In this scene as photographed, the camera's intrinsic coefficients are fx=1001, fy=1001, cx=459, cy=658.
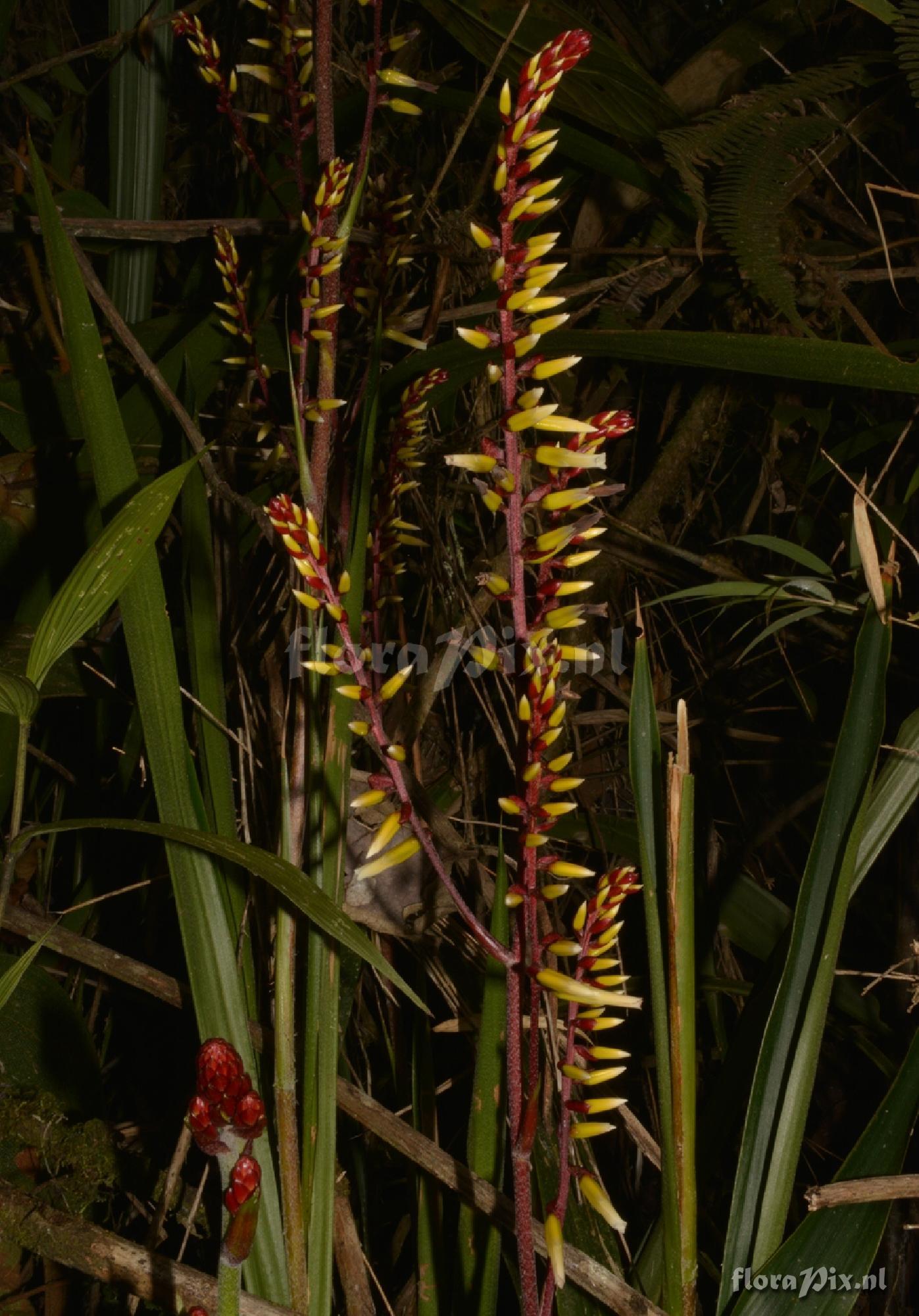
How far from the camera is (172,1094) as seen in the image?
815 millimetres

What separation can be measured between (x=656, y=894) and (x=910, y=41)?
592mm

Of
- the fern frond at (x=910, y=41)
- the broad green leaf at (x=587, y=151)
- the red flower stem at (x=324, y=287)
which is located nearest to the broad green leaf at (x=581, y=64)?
the broad green leaf at (x=587, y=151)

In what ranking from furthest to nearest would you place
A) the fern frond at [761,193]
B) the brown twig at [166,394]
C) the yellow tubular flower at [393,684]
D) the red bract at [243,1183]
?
the fern frond at [761,193], the brown twig at [166,394], the yellow tubular flower at [393,684], the red bract at [243,1183]

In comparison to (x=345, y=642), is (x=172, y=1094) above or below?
below

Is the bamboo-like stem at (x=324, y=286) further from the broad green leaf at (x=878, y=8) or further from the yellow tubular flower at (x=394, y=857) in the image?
the broad green leaf at (x=878, y=8)

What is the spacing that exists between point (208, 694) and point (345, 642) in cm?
22

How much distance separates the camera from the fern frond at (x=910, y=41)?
23.8 inches

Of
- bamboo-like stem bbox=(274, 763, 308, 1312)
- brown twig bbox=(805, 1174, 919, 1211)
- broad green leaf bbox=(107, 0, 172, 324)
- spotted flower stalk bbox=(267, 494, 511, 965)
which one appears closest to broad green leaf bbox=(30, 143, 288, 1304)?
bamboo-like stem bbox=(274, 763, 308, 1312)

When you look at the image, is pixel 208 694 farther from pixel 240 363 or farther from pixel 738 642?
pixel 738 642

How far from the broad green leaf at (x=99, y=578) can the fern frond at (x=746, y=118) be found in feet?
1.71

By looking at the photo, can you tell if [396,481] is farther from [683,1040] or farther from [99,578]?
[683,1040]

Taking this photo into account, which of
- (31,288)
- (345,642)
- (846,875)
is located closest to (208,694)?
(345,642)

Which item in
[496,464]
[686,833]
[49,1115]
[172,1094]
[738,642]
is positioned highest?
[496,464]

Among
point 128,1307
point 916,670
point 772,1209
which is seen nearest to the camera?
point 772,1209
